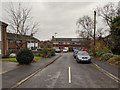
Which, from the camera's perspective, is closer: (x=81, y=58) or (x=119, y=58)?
(x=119, y=58)

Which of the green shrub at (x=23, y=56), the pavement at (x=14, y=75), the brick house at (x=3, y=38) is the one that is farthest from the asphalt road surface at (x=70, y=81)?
the brick house at (x=3, y=38)

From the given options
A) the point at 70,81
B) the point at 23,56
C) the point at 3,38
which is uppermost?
the point at 3,38

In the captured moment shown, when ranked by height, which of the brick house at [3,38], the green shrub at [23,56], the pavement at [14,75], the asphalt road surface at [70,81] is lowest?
the asphalt road surface at [70,81]

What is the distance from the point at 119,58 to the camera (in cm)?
2894

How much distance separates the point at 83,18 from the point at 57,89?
235 feet

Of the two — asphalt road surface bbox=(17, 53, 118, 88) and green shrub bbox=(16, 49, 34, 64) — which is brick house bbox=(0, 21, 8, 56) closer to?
green shrub bbox=(16, 49, 34, 64)

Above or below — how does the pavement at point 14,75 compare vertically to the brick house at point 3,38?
below

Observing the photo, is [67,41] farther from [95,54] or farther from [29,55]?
[29,55]

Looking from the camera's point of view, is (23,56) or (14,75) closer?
(14,75)

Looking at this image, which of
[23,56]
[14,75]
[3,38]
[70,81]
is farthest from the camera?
[3,38]

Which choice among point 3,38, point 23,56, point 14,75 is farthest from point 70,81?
point 3,38

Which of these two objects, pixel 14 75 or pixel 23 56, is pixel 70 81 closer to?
pixel 14 75

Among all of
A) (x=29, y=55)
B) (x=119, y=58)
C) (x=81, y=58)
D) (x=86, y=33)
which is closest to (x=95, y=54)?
(x=81, y=58)

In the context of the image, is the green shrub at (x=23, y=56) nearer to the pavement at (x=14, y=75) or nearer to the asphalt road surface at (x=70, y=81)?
the pavement at (x=14, y=75)
